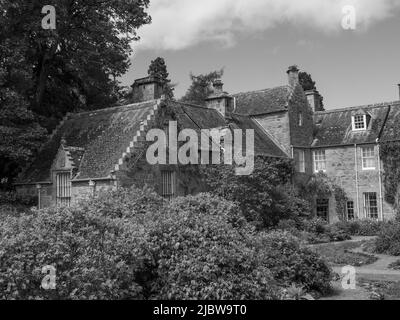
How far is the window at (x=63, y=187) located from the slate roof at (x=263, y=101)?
18049 millimetres

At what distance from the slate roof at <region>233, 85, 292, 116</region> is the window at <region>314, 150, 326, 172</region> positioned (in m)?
5.08

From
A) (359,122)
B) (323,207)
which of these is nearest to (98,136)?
(323,207)

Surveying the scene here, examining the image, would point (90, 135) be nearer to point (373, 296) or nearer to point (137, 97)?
point (137, 97)

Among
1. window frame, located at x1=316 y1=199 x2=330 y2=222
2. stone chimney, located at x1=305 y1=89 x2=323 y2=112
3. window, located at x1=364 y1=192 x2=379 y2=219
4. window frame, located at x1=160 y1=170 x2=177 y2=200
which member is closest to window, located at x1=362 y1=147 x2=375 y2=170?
window, located at x1=364 y1=192 x2=379 y2=219

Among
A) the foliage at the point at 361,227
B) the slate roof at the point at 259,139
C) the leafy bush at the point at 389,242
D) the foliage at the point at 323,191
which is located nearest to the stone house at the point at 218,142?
the slate roof at the point at 259,139

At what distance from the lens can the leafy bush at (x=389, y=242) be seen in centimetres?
2211

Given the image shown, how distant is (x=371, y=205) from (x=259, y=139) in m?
9.79

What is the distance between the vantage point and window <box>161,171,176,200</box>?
2409 centimetres

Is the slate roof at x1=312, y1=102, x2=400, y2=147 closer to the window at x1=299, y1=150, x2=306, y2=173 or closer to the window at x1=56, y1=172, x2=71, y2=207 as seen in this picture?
the window at x1=299, y1=150, x2=306, y2=173

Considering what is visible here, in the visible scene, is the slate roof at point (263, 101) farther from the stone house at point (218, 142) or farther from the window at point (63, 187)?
the window at point (63, 187)

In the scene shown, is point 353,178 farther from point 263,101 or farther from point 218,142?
point 218,142

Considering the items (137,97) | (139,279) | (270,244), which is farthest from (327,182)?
(139,279)

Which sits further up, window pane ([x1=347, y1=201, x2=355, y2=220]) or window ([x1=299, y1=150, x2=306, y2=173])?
window ([x1=299, y1=150, x2=306, y2=173])

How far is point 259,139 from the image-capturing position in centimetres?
3522
